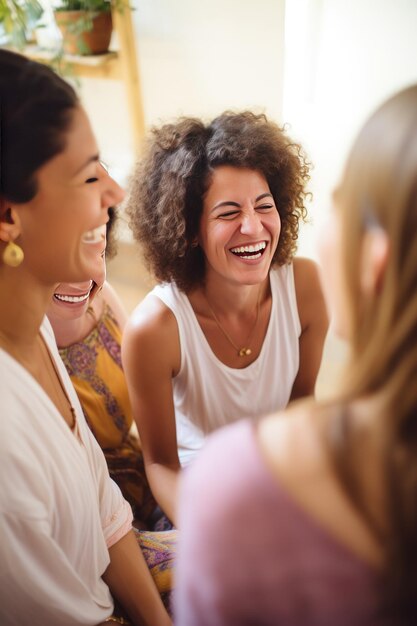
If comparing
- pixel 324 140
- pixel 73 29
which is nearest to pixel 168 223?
pixel 324 140

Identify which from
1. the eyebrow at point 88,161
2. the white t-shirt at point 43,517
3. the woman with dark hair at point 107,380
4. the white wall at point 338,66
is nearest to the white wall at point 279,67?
the white wall at point 338,66

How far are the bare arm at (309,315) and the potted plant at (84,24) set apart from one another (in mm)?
1619

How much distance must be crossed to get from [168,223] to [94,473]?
58 cm

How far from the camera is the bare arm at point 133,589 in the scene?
0.98 meters

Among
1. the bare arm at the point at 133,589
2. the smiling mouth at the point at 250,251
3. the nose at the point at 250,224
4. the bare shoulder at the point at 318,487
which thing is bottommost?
the bare arm at the point at 133,589

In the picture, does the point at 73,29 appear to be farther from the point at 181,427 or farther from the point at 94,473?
the point at 94,473

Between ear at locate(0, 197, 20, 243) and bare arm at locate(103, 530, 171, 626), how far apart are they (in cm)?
63

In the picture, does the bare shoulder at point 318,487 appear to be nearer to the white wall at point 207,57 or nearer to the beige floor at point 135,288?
the beige floor at point 135,288

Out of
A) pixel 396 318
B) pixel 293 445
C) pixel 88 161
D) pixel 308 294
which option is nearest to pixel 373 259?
pixel 396 318

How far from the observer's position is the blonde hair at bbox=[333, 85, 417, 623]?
0.43 meters

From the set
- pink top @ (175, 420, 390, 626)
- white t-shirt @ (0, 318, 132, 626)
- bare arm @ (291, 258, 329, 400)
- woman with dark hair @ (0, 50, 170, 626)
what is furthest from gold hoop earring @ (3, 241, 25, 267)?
bare arm @ (291, 258, 329, 400)

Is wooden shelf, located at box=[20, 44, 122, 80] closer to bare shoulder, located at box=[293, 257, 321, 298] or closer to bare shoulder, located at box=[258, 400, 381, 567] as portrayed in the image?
bare shoulder, located at box=[293, 257, 321, 298]

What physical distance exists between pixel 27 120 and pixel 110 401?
0.81 meters

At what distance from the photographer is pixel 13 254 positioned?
0.72 meters
